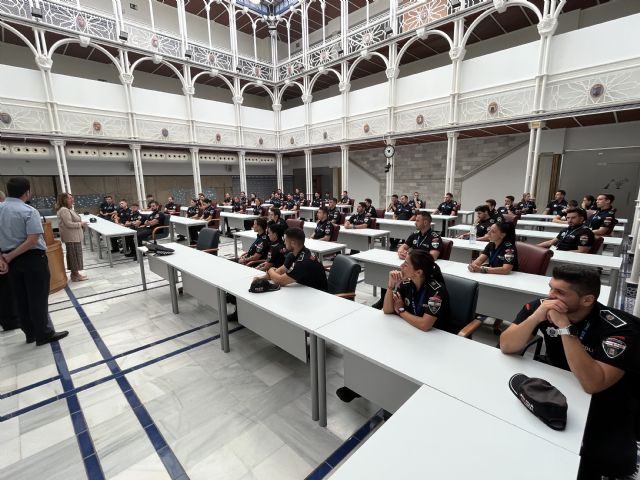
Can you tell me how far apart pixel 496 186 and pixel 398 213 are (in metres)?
5.98

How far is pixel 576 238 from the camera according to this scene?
438cm

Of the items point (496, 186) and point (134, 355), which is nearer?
point (134, 355)

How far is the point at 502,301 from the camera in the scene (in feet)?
9.68

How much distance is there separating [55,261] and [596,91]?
40.3 ft

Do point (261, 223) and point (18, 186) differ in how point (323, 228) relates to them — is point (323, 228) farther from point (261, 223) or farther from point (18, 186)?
point (18, 186)

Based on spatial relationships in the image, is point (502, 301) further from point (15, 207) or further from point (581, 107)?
point (581, 107)

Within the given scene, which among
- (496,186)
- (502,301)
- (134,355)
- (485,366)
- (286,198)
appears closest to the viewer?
(485,366)

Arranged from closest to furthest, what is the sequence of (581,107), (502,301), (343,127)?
(502,301), (581,107), (343,127)

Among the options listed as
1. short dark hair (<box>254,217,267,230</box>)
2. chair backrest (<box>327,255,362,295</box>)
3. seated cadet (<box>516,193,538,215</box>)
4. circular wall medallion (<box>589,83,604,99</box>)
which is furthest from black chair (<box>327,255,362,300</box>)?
circular wall medallion (<box>589,83,604,99</box>)

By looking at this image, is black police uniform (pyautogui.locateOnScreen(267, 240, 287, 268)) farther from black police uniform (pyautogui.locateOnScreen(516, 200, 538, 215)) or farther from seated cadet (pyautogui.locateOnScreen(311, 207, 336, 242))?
black police uniform (pyautogui.locateOnScreen(516, 200, 538, 215))

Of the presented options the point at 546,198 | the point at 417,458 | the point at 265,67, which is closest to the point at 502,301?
the point at 417,458

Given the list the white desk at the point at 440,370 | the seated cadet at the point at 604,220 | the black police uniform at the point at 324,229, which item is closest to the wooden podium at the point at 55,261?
the black police uniform at the point at 324,229

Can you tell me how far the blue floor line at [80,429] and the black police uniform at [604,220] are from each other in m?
7.45

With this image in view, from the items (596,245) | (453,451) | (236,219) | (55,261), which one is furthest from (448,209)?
(55,261)
